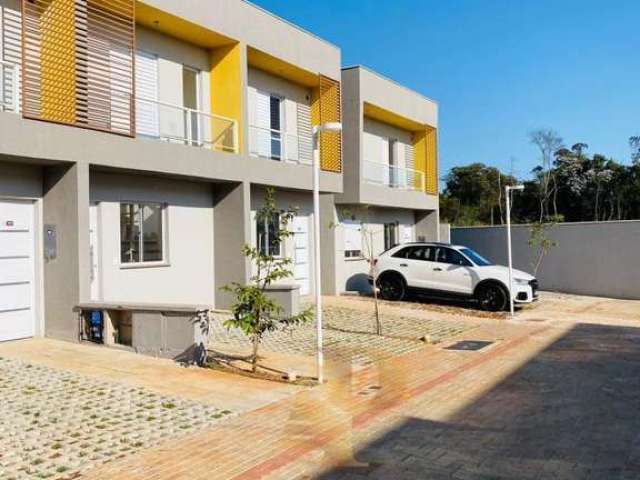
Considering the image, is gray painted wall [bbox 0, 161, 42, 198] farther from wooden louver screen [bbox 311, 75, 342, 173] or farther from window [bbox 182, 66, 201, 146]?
wooden louver screen [bbox 311, 75, 342, 173]

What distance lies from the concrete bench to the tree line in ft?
132

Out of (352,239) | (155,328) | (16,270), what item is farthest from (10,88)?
(352,239)

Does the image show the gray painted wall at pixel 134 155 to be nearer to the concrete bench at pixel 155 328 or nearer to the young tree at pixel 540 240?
the concrete bench at pixel 155 328

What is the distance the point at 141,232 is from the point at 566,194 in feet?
139

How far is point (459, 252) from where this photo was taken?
56.1ft

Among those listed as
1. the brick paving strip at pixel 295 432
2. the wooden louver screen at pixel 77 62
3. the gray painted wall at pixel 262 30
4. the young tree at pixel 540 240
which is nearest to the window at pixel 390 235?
the young tree at pixel 540 240

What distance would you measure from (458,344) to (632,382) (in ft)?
11.5

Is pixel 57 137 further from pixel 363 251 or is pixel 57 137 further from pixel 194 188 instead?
pixel 363 251

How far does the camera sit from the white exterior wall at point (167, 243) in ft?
40.5

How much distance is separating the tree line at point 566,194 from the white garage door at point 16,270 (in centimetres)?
4029

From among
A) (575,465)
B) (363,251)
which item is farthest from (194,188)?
(575,465)

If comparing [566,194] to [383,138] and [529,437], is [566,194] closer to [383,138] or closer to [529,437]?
[383,138]

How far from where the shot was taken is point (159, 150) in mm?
12125

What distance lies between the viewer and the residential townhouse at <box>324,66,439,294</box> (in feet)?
64.8
